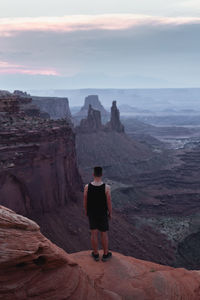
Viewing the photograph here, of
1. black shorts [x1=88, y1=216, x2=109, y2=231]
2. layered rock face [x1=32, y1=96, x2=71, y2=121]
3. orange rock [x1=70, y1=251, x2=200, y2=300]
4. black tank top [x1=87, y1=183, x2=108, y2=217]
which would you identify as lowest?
orange rock [x1=70, y1=251, x2=200, y2=300]

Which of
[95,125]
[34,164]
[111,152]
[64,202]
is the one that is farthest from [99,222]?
[95,125]

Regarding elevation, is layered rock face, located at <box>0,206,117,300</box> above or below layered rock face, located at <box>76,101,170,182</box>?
above

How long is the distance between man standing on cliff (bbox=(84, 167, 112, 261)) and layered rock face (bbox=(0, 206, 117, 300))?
206 centimetres

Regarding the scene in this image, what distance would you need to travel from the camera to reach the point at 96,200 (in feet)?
38.0

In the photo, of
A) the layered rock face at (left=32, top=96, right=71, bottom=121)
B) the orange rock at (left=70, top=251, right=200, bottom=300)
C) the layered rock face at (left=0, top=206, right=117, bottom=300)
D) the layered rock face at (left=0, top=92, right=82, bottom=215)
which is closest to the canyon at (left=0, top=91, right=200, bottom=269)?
the layered rock face at (left=0, top=92, right=82, bottom=215)

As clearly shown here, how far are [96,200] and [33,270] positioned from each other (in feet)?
11.2

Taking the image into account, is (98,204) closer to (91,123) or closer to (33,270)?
(33,270)

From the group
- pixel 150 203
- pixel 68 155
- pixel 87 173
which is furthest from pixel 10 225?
pixel 87 173

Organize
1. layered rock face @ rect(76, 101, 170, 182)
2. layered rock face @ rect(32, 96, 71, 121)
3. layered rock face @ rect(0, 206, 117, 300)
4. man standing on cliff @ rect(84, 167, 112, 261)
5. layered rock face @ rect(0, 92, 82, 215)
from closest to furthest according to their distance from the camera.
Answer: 1. layered rock face @ rect(0, 206, 117, 300)
2. man standing on cliff @ rect(84, 167, 112, 261)
3. layered rock face @ rect(0, 92, 82, 215)
4. layered rock face @ rect(76, 101, 170, 182)
5. layered rock face @ rect(32, 96, 71, 121)

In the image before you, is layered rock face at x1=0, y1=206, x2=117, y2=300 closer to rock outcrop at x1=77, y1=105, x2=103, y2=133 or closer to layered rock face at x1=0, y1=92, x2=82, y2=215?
layered rock face at x1=0, y1=92, x2=82, y2=215

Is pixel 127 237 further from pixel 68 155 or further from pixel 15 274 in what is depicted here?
pixel 15 274

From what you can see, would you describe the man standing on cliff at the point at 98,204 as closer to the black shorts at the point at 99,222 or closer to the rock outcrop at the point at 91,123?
the black shorts at the point at 99,222

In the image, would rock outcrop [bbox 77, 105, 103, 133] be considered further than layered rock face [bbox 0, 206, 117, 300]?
Yes

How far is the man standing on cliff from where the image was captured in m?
11.5
